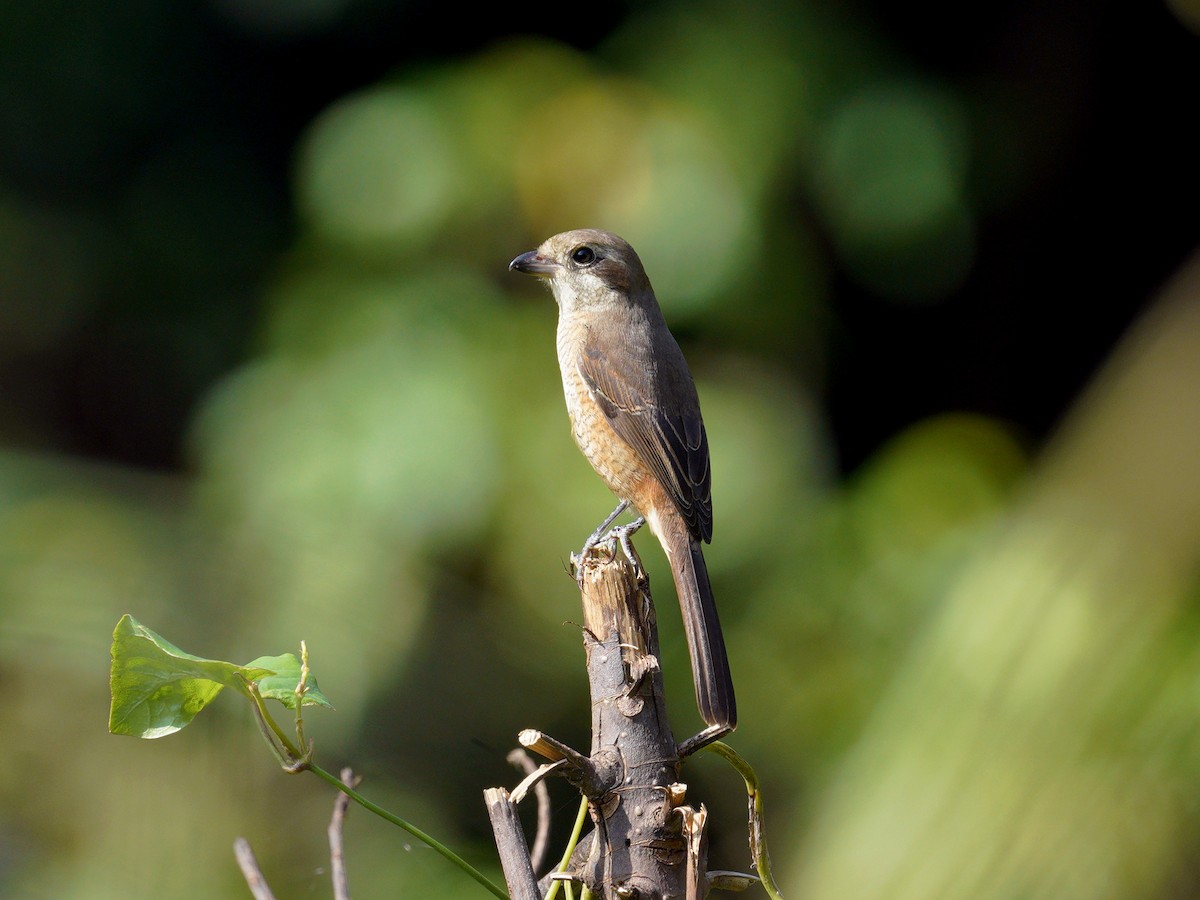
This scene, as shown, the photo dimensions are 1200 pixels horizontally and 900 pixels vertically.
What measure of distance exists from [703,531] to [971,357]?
6.56 feet

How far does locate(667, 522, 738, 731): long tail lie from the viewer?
6.90 ft

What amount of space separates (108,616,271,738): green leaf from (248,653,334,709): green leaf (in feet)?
0.07

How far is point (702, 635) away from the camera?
238cm

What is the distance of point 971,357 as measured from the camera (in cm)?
438

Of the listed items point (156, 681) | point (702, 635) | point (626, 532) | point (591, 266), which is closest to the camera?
point (156, 681)

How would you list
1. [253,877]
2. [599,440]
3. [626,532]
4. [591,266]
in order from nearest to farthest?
[253,877]
[626,532]
[599,440]
[591,266]

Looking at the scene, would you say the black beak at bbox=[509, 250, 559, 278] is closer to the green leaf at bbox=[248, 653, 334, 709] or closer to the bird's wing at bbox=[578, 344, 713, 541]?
the bird's wing at bbox=[578, 344, 713, 541]

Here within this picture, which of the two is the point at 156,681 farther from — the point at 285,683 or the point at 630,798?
the point at 630,798

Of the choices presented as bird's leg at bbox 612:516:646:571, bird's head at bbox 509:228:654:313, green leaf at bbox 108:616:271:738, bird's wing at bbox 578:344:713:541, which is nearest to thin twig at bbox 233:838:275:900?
green leaf at bbox 108:616:271:738

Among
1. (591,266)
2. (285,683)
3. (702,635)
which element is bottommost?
(702,635)

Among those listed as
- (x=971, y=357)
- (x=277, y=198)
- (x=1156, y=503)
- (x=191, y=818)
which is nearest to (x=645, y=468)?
(x=1156, y=503)

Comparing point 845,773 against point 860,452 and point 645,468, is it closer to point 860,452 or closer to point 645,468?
point 645,468

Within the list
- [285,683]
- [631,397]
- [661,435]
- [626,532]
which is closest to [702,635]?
[626,532]

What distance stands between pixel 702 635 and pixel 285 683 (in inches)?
49.7
